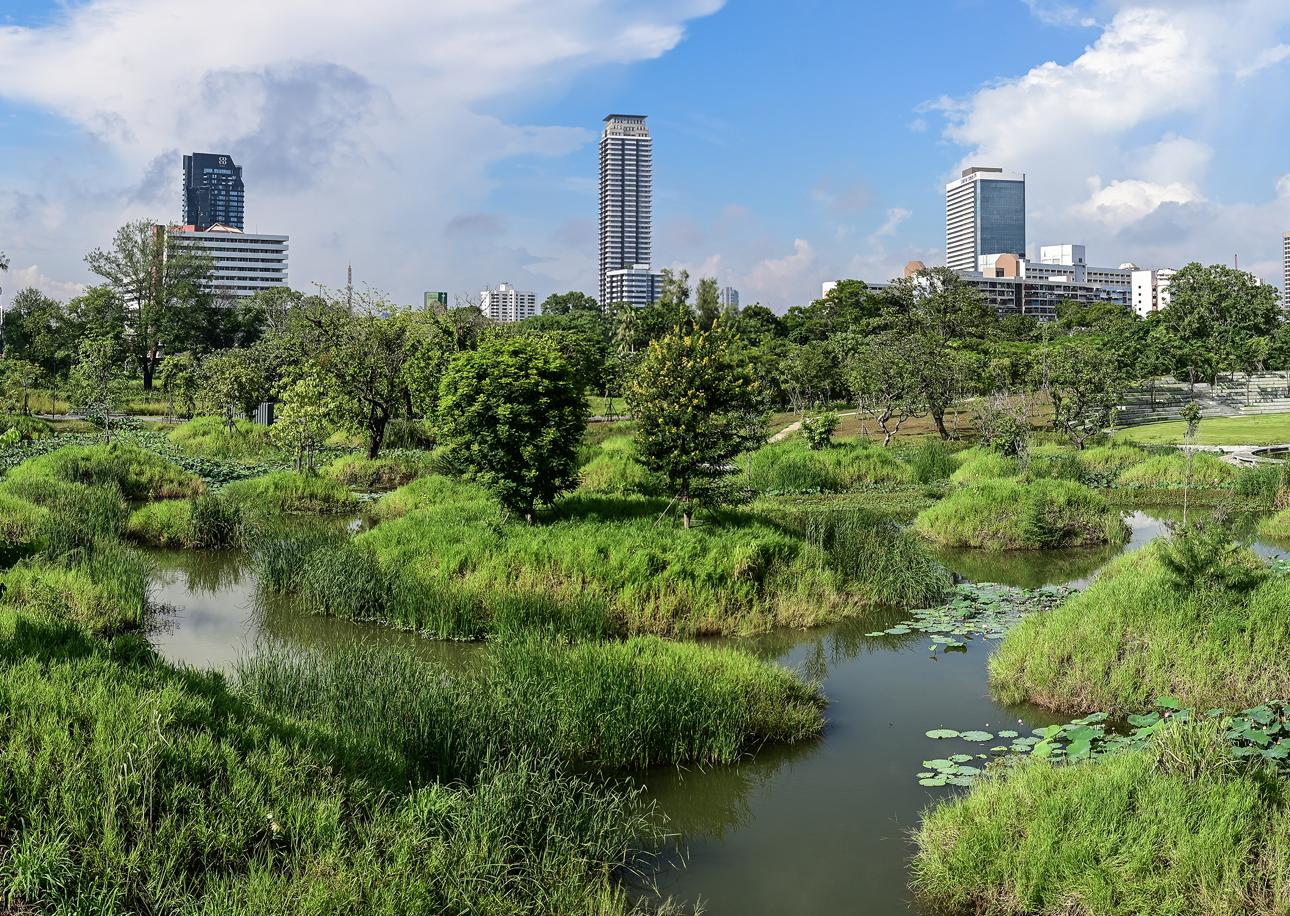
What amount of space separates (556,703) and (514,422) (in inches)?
296

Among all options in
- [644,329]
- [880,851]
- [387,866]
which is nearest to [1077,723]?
[880,851]

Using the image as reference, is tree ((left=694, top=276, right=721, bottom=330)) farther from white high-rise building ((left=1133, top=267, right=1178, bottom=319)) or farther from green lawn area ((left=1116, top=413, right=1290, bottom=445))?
white high-rise building ((left=1133, top=267, right=1178, bottom=319))

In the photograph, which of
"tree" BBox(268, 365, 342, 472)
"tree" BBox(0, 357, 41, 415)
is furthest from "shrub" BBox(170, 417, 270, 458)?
"tree" BBox(0, 357, 41, 415)

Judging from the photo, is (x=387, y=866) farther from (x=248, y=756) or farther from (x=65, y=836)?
(x=65, y=836)

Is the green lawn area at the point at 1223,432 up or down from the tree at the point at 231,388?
down

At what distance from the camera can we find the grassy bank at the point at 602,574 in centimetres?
1269

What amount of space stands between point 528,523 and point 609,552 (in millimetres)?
2404

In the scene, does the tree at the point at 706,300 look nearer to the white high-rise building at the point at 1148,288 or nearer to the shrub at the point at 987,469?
the shrub at the point at 987,469

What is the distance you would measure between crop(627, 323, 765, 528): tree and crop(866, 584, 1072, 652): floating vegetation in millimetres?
4039

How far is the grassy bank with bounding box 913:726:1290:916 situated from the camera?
5688mm

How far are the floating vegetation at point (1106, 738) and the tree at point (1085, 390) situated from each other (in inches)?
1072

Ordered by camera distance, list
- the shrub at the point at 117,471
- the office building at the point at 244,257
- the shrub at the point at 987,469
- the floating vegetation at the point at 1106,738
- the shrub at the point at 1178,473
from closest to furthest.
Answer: the floating vegetation at the point at 1106,738, the shrub at the point at 117,471, the shrub at the point at 987,469, the shrub at the point at 1178,473, the office building at the point at 244,257

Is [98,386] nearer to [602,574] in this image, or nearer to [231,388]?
[231,388]

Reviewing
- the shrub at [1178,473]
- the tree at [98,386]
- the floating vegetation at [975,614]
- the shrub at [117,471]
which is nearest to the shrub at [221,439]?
the tree at [98,386]
